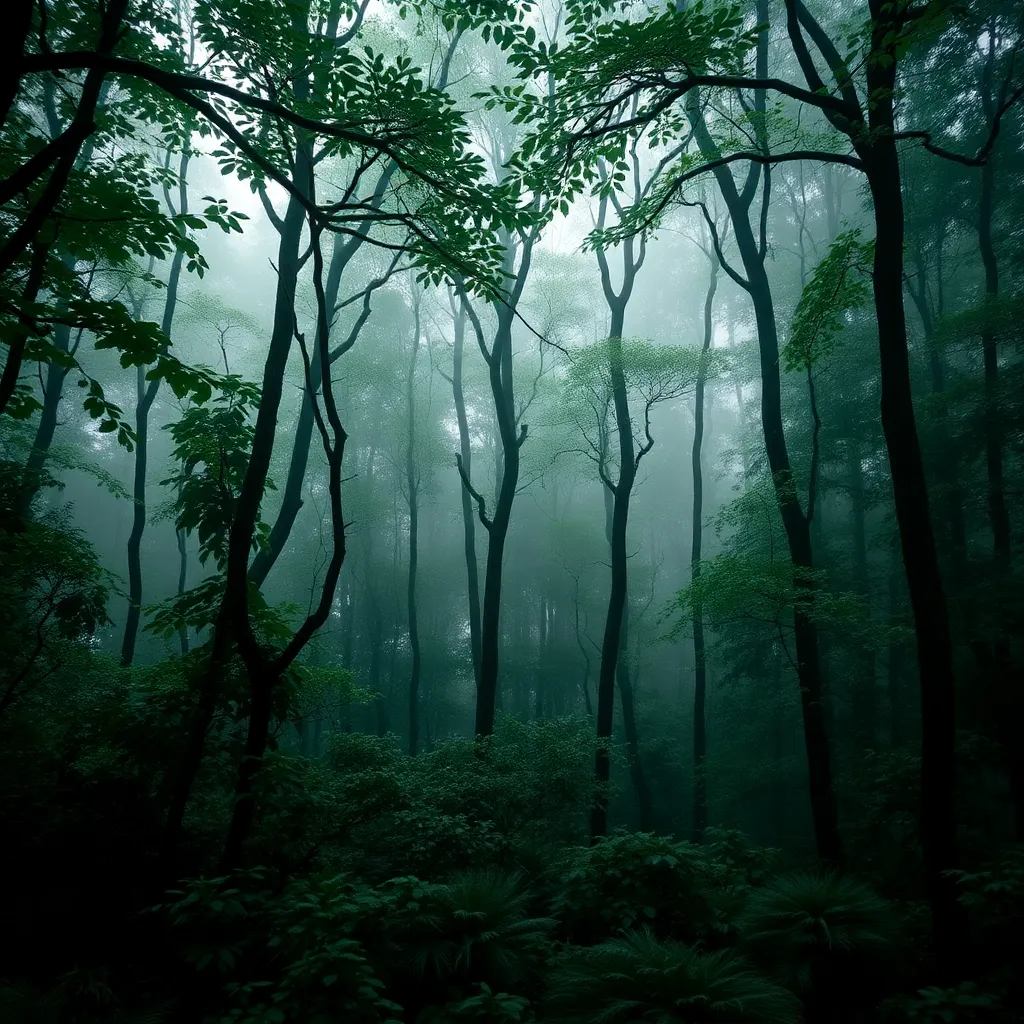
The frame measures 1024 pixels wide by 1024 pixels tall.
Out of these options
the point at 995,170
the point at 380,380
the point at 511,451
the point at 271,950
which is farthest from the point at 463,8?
the point at 380,380

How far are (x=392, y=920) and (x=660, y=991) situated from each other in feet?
5.37

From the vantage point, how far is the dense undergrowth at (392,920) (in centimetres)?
290

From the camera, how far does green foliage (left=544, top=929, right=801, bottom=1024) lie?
2.92 metres

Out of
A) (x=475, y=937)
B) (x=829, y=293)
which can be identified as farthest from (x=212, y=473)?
(x=829, y=293)

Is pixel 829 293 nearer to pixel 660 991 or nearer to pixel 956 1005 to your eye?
pixel 956 1005

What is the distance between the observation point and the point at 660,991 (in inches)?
121

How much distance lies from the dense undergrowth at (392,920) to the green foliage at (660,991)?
0.01 meters

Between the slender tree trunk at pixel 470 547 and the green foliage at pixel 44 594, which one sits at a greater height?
the slender tree trunk at pixel 470 547

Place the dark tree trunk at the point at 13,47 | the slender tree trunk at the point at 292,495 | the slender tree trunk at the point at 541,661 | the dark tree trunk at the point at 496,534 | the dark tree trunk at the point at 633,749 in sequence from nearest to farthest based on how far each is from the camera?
the dark tree trunk at the point at 13,47 → the slender tree trunk at the point at 292,495 → the dark tree trunk at the point at 496,534 → the dark tree trunk at the point at 633,749 → the slender tree trunk at the point at 541,661

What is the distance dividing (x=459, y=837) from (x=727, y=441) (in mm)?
37788

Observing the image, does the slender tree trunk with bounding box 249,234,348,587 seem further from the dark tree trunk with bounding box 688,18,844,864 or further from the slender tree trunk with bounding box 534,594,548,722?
the slender tree trunk with bounding box 534,594,548,722

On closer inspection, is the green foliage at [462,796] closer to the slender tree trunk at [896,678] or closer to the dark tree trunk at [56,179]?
the dark tree trunk at [56,179]

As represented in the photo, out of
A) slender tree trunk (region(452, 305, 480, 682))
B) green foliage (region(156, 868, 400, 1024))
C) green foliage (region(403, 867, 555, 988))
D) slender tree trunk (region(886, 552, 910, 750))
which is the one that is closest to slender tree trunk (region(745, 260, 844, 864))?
green foliage (region(403, 867, 555, 988))

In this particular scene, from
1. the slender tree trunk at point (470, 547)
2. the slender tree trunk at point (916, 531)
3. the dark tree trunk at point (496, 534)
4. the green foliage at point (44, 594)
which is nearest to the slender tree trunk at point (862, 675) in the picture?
the dark tree trunk at point (496, 534)
